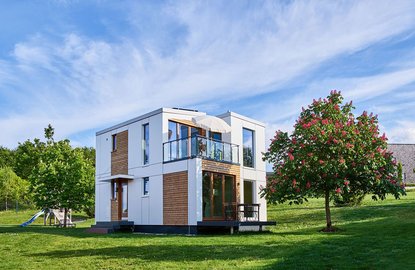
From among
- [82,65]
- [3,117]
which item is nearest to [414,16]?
[82,65]

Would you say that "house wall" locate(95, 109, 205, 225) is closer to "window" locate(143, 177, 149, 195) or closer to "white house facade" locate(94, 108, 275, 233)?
"white house facade" locate(94, 108, 275, 233)

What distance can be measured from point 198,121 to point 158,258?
399 inches

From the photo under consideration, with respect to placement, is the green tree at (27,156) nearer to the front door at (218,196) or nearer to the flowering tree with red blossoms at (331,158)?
the front door at (218,196)

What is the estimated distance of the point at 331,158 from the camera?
18219 millimetres

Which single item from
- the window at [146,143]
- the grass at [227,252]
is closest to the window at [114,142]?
the window at [146,143]

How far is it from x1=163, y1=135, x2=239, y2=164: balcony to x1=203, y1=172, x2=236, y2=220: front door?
864mm

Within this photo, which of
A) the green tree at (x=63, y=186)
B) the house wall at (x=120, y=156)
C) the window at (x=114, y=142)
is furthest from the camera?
the green tree at (x=63, y=186)

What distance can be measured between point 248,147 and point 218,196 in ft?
13.2

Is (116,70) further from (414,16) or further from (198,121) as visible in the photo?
(414,16)

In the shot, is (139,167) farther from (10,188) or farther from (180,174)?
(10,188)

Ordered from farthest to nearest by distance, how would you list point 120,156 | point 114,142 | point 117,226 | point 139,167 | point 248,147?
1. point 114,142
2. point 120,156
3. point 248,147
4. point 139,167
5. point 117,226

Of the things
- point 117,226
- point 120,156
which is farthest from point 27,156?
point 117,226

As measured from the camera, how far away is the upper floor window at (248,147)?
24547mm

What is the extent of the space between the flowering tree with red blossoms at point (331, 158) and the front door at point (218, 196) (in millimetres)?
2980
